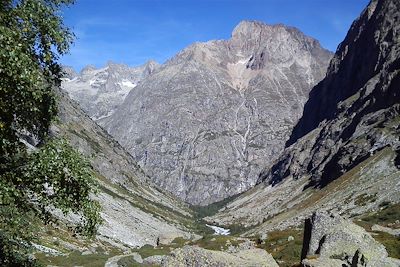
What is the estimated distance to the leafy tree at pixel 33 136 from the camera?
1409 centimetres

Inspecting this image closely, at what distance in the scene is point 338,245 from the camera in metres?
30.8

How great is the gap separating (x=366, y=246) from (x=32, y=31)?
2298cm

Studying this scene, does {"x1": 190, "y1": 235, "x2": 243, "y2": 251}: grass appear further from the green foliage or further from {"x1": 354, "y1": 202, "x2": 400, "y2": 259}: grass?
the green foliage

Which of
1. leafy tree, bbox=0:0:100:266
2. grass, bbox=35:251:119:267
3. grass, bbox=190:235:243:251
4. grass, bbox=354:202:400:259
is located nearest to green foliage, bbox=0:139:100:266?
leafy tree, bbox=0:0:100:266

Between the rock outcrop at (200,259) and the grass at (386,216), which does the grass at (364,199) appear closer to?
the grass at (386,216)

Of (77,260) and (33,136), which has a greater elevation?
(33,136)

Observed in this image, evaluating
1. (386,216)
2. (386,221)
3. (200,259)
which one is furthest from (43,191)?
(386,216)

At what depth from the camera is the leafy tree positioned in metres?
14.1

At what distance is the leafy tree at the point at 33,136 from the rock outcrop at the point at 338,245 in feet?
52.8

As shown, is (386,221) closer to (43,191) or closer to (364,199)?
(364,199)

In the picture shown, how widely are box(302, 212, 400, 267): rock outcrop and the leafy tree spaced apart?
52.8 feet

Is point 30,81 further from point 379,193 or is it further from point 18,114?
point 379,193

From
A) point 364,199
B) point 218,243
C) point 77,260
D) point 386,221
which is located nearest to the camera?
point 77,260

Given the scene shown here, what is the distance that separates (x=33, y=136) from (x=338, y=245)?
22.1 m
